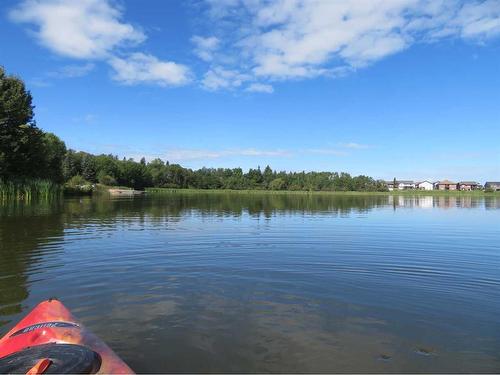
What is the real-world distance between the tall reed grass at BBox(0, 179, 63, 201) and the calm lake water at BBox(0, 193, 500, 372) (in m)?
32.4

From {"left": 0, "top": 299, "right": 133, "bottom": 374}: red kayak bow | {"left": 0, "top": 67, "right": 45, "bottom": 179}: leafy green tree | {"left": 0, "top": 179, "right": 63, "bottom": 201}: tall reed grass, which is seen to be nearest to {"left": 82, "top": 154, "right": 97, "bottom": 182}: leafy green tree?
{"left": 0, "top": 67, "right": 45, "bottom": 179}: leafy green tree

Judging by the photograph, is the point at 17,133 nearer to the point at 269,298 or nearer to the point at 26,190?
the point at 26,190

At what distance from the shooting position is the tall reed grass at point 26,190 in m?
49.5

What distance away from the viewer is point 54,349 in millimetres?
5719

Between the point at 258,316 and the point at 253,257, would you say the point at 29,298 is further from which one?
the point at 253,257

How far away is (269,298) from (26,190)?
164 ft

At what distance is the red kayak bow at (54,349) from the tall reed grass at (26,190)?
48366 mm

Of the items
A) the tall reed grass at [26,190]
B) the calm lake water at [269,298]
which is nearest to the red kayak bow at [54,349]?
the calm lake water at [269,298]

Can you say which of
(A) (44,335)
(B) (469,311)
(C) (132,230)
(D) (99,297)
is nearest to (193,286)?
(D) (99,297)

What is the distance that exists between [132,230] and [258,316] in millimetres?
16712

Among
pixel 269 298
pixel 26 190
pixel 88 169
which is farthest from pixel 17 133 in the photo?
pixel 88 169

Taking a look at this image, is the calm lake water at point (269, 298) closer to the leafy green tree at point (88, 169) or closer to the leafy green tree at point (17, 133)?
the leafy green tree at point (17, 133)

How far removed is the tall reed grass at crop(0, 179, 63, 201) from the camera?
49.5 meters

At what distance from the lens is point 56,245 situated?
1870 centimetres
